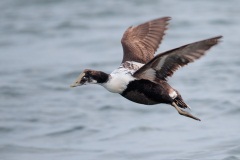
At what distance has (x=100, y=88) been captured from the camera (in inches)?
535

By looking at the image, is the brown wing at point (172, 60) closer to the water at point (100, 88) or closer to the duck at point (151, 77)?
the duck at point (151, 77)

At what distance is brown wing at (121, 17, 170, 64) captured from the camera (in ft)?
31.0

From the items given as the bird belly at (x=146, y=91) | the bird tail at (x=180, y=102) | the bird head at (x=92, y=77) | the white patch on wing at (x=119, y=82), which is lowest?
the bird tail at (x=180, y=102)

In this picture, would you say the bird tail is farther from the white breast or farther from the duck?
the white breast

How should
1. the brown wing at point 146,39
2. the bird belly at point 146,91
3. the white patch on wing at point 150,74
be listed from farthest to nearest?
1. the brown wing at point 146,39
2. the bird belly at point 146,91
3. the white patch on wing at point 150,74

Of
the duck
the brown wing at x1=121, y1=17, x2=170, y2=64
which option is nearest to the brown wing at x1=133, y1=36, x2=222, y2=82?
the duck

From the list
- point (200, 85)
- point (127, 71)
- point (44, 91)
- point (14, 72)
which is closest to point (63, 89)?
point (44, 91)

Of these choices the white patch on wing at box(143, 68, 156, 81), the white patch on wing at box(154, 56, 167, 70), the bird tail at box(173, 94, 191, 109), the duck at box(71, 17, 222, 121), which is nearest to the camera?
the duck at box(71, 17, 222, 121)

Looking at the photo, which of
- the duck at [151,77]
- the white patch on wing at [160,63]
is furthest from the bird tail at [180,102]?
the white patch on wing at [160,63]

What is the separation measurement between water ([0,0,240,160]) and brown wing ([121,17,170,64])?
54.3 inches

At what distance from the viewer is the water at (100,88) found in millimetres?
10688

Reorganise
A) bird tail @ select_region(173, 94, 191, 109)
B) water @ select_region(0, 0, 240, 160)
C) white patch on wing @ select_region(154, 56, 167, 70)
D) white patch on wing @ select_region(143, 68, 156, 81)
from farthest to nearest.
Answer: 1. water @ select_region(0, 0, 240, 160)
2. bird tail @ select_region(173, 94, 191, 109)
3. white patch on wing @ select_region(143, 68, 156, 81)
4. white patch on wing @ select_region(154, 56, 167, 70)

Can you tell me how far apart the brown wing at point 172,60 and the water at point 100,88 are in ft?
6.45

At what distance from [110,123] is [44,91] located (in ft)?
7.21
